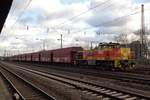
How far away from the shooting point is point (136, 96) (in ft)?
44.0

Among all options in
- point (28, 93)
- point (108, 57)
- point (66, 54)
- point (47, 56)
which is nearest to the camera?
point (28, 93)

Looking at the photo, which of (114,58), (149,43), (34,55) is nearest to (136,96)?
(114,58)

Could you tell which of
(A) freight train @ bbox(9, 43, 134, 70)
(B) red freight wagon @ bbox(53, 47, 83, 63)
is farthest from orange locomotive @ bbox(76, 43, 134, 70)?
(B) red freight wagon @ bbox(53, 47, 83, 63)

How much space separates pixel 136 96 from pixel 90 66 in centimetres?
2704

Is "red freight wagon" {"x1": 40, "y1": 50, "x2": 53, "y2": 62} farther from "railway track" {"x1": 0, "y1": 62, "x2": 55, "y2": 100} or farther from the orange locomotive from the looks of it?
"railway track" {"x1": 0, "y1": 62, "x2": 55, "y2": 100}

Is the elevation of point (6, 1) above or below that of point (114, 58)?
above

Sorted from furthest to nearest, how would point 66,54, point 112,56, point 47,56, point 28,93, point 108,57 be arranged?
point 47,56
point 66,54
point 108,57
point 112,56
point 28,93

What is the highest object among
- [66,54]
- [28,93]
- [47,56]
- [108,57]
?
[66,54]

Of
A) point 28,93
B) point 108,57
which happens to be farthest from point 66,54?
point 28,93

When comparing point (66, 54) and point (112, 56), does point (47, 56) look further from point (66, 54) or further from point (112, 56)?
point (112, 56)

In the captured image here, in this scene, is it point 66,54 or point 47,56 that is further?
point 47,56

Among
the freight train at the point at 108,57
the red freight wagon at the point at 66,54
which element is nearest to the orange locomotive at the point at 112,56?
the freight train at the point at 108,57

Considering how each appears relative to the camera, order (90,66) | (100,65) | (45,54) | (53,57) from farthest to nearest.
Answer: (45,54) < (53,57) < (90,66) < (100,65)

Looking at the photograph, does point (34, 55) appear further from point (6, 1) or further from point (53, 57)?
point (6, 1)
